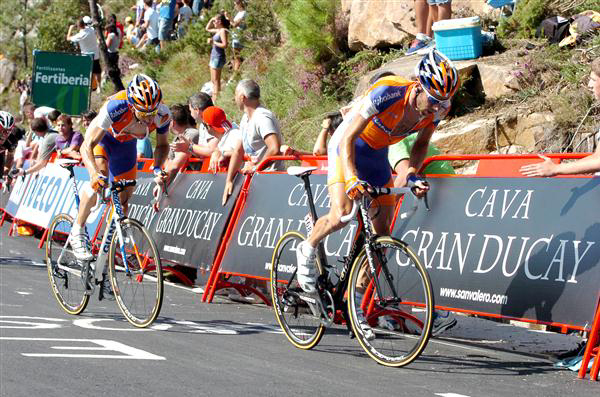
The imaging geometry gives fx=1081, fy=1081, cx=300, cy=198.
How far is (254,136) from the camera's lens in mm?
11656

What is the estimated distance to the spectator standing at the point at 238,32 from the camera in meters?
24.1

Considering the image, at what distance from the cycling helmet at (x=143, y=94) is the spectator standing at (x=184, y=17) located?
21.0 m

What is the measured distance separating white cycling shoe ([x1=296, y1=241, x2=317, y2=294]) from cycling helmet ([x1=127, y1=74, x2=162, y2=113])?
2.30 meters

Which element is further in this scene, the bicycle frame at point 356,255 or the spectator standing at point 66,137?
the spectator standing at point 66,137

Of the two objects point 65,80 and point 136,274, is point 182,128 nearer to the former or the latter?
point 136,274

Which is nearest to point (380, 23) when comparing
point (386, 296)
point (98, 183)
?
point (98, 183)

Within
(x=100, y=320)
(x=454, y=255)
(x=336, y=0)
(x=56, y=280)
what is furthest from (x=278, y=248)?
(x=336, y=0)

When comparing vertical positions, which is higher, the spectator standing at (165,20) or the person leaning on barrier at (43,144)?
the spectator standing at (165,20)

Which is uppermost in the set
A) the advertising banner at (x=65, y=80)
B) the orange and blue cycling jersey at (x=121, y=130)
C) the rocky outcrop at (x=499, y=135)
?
the advertising banner at (x=65, y=80)

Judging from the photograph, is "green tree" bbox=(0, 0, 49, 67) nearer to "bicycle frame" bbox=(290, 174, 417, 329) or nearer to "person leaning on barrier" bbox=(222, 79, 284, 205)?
"person leaning on barrier" bbox=(222, 79, 284, 205)

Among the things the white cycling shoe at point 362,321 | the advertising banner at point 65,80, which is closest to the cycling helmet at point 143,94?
the white cycling shoe at point 362,321

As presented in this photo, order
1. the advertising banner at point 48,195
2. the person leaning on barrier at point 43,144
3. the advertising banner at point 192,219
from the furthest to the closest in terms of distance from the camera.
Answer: the person leaning on barrier at point 43,144 → the advertising banner at point 48,195 → the advertising banner at point 192,219

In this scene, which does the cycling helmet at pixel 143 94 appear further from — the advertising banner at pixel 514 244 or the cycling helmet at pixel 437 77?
the cycling helmet at pixel 437 77

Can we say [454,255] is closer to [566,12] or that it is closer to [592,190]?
[592,190]
